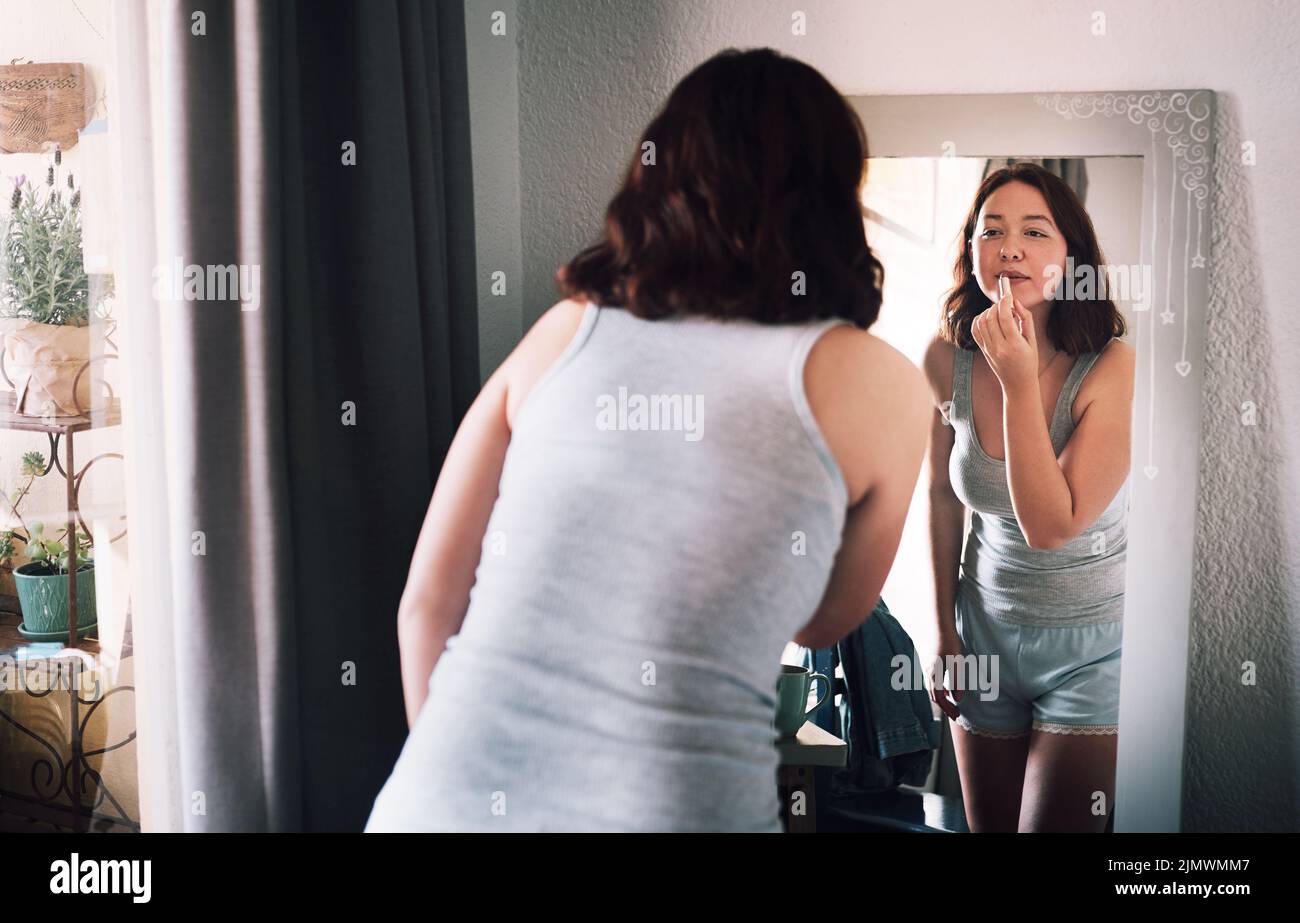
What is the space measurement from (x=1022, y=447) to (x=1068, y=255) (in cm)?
35

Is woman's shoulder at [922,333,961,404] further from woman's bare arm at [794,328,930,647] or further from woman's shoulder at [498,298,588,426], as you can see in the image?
woman's shoulder at [498,298,588,426]

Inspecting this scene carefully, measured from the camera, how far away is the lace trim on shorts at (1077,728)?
5.74 feet

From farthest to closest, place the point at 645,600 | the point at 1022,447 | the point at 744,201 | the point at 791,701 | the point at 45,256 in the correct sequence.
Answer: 1. the point at 1022,447
2. the point at 791,701
3. the point at 45,256
4. the point at 744,201
5. the point at 645,600

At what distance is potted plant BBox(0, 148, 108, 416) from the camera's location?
3.87 feet

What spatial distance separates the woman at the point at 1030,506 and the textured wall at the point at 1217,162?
20 cm

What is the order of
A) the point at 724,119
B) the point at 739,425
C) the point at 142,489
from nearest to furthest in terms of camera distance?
1. the point at 739,425
2. the point at 724,119
3. the point at 142,489

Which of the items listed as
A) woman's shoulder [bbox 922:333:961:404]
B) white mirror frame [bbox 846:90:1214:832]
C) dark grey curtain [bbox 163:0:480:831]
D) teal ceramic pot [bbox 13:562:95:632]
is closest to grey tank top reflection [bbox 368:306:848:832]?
dark grey curtain [bbox 163:0:480:831]

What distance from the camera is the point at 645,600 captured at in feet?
2.50

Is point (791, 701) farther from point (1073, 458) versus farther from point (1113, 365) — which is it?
point (1113, 365)

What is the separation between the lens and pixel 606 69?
181 cm

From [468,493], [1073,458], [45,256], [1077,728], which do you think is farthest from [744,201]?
[1077,728]

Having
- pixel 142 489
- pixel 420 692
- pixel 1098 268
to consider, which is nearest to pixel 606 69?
pixel 1098 268
